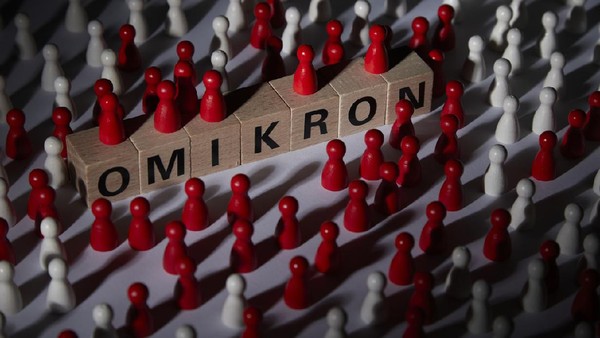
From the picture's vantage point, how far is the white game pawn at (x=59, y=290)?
217 cm

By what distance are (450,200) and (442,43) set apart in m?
0.48

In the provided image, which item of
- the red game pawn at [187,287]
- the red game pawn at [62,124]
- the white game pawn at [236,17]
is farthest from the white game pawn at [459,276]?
the white game pawn at [236,17]

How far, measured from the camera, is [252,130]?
2.46m

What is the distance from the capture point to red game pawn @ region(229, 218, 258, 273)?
2.25 m

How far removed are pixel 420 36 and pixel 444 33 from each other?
3.3 inches

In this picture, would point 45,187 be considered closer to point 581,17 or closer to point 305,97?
point 305,97

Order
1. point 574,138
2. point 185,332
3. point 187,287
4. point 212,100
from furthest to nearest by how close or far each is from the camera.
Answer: point 574,138, point 212,100, point 187,287, point 185,332

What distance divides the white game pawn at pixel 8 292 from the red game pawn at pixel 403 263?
58 centimetres

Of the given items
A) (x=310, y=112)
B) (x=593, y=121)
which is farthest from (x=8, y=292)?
(x=593, y=121)

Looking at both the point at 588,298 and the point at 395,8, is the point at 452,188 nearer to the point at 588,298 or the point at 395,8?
the point at 588,298

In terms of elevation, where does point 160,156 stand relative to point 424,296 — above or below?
above

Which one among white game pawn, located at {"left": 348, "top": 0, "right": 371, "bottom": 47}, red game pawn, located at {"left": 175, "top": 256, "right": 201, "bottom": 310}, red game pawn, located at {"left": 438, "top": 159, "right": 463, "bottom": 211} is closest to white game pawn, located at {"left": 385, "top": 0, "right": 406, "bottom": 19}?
white game pawn, located at {"left": 348, "top": 0, "right": 371, "bottom": 47}

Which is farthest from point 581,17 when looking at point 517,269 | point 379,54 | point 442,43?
point 517,269

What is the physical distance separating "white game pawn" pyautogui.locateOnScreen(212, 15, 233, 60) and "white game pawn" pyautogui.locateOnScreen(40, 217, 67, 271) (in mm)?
610
